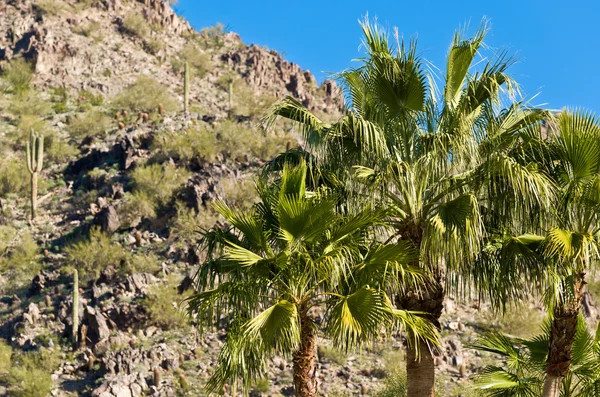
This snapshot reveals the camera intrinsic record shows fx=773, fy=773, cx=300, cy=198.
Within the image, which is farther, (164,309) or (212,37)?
(212,37)

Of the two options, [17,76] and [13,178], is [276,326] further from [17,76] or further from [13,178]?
[17,76]

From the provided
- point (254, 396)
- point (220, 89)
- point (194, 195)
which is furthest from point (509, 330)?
point (220, 89)

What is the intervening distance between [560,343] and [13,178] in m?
33.6

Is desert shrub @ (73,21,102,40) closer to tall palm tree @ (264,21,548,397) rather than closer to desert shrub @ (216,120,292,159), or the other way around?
desert shrub @ (216,120,292,159)

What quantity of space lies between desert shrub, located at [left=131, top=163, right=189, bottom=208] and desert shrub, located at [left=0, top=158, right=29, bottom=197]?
21.0ft

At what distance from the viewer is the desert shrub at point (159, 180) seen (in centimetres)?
3300

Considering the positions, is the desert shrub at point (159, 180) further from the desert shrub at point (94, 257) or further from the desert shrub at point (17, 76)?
the desert shrub at point (17, 76)

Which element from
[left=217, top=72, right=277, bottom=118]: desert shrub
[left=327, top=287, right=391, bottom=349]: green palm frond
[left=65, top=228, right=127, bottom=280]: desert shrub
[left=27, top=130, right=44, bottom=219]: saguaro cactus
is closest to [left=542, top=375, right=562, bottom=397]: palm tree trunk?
[left=327, top=287, right=391, bottom=349]: green palm frond

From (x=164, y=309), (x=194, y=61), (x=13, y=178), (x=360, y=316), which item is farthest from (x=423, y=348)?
(x=194, y=61)

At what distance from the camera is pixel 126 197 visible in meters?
33.2

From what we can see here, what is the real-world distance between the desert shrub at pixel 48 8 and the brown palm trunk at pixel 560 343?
51.4 m

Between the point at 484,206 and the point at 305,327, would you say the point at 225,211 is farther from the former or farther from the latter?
the point at 484,206

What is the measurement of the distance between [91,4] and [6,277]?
31885mm

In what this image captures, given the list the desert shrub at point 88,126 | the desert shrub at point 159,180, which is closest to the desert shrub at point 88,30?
the desert shrub at point 88,126
